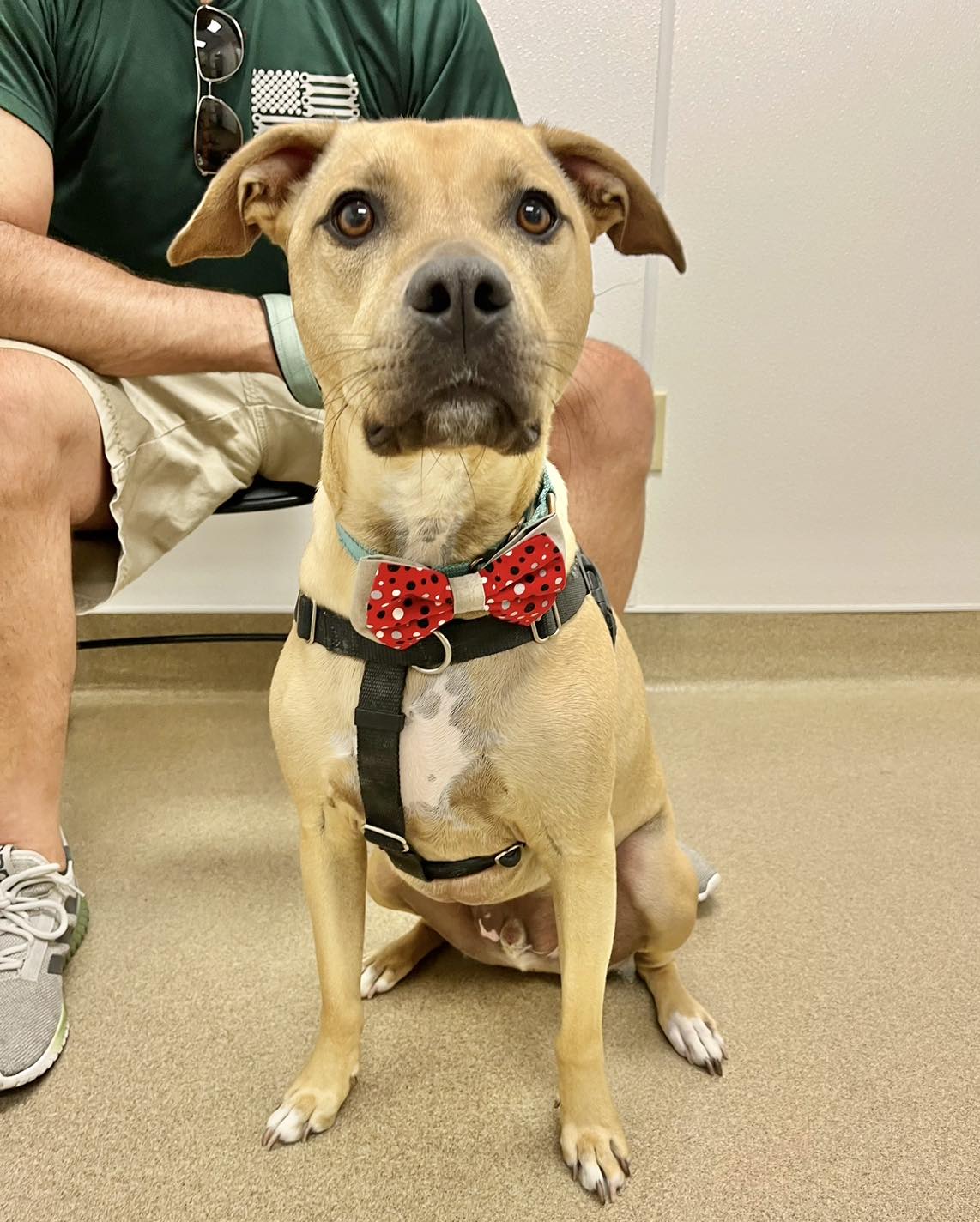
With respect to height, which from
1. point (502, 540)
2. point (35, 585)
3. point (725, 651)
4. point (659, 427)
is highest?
point (502, 540)

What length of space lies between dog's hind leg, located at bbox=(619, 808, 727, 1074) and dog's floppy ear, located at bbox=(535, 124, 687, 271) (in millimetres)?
749

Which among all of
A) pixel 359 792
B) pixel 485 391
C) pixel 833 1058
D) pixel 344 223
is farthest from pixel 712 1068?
pixel 344 223

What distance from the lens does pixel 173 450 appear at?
1.64 meters

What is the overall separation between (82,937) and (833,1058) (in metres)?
1.15

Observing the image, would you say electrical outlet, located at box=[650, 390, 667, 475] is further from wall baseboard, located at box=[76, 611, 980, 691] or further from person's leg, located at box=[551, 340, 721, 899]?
person's leg, located at box=[551, 340, 721, 899]

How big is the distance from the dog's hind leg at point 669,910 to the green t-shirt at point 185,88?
1257 mm

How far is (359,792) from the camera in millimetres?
1026

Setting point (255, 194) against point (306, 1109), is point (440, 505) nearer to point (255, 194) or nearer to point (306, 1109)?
point (255, 194)

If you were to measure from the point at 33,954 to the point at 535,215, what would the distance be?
1181 mm

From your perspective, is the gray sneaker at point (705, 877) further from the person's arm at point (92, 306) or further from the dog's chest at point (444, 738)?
the person's arm at point (92, 306)

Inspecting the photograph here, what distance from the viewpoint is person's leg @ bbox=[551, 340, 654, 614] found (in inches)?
64.4

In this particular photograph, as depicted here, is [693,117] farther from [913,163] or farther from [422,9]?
[422,9]

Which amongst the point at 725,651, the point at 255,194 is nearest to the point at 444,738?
the point at 255,194

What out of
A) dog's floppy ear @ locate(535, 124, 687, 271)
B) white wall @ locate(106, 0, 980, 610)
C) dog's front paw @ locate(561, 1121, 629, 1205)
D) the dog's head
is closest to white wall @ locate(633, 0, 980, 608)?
white wall @ locate(106, 0, 980, 610)
